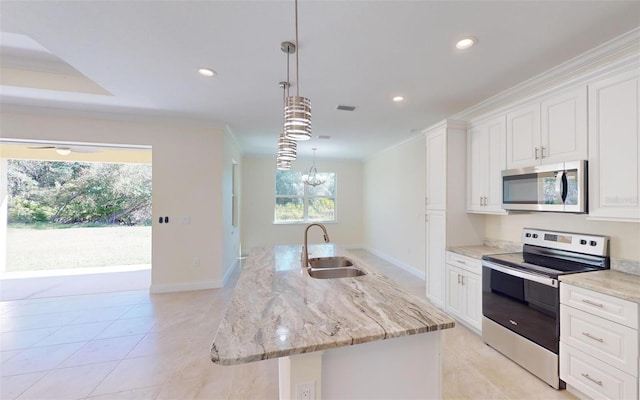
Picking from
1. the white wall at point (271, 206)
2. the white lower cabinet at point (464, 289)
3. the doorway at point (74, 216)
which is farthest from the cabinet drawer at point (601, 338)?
the white wall at point (271, 206)

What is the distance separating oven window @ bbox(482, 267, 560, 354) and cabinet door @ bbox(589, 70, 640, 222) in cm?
73

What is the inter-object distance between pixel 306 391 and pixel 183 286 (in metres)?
3.71

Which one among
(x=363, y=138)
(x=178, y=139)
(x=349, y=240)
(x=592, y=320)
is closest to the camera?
(x=592, y=320)

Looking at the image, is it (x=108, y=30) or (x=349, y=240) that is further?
(x=349, y=240)

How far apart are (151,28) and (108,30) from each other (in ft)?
1.08

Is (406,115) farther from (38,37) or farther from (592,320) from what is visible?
(38,37)

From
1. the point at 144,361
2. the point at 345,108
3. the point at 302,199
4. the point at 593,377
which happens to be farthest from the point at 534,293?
the point at 302,199

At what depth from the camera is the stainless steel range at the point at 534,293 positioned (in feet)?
6.42

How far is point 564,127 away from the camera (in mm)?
2166

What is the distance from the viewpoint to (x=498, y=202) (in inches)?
109

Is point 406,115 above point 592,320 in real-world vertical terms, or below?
above

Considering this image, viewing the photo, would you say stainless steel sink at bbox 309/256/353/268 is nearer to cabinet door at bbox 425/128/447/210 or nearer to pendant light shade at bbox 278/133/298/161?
pendant light shade at bbox 278/133/298/161

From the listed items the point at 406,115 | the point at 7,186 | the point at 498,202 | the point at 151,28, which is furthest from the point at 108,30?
the point at 7,186

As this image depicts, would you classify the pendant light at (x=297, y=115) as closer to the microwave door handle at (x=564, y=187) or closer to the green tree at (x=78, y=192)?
the microwave door handle at (x=564, y=187)
